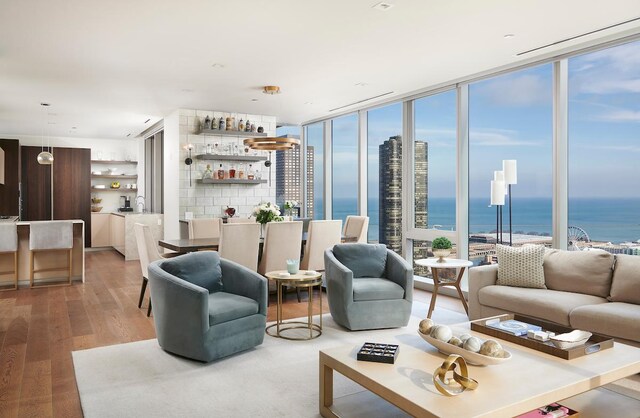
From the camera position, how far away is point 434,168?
22.1 feet

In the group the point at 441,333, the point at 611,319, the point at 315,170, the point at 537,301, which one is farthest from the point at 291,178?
the point at 441,333

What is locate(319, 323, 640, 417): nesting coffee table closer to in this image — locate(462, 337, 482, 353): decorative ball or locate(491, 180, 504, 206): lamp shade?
locate(462, 337, 482, 353): decorative ball

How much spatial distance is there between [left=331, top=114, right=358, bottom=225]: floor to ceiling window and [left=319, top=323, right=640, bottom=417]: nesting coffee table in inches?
220

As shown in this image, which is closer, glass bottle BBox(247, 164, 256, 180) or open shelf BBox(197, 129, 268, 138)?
open shelf BBox(197, 129, 268, 138)

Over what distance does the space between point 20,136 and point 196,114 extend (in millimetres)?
5465

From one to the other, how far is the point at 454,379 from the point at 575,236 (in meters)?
3.37

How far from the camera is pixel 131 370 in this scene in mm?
3459

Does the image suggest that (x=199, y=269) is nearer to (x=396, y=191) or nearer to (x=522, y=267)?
(x=522, y=267)

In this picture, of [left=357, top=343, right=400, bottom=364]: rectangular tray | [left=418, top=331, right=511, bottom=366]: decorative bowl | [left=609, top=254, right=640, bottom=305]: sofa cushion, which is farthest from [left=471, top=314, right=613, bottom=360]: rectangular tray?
[left=609, top=254, right=640, bottom=305]: sofa cushion

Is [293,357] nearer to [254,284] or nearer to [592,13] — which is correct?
[254,284]

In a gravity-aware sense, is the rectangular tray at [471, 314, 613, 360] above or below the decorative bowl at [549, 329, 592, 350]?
below

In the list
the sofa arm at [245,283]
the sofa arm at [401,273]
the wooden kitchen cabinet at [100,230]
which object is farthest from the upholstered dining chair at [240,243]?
the wooden kitchen cabinet at [100,230]

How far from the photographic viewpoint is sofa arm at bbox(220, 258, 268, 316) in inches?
155

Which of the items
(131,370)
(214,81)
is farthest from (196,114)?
(131,370)
